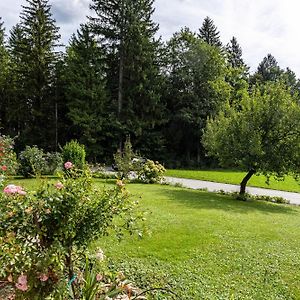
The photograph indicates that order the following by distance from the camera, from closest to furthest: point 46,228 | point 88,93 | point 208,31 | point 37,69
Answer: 1. point 46,228
2. point 88,93
3. point 37,69
4. point 208,31

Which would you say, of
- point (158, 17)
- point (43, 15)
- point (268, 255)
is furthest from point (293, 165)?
point (43, 15)

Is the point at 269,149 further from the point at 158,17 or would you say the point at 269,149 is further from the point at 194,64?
the point at 158,17

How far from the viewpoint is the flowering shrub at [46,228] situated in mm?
2406

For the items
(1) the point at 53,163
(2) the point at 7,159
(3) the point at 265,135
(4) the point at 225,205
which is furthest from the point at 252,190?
(2) the point at 7,159

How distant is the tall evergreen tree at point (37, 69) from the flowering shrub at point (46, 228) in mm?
24934

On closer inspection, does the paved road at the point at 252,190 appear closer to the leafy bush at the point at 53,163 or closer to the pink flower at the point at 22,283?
the leafy bush at the point at 53,163

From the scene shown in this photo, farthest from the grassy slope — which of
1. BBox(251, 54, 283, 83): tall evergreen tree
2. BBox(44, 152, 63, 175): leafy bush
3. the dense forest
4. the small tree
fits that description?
BBox(251, 54, 283, 83): tall evergreen tree

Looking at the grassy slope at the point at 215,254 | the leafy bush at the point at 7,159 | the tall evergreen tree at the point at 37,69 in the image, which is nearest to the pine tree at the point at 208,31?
the tall evergreen tree at the point at 37,69

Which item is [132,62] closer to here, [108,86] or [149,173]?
[108,86]

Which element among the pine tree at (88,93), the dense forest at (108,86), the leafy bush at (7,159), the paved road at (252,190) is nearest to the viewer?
the leafy bush at (7,159)

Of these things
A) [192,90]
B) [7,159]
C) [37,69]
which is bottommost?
[7,159]

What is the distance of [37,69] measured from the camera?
2603 cm

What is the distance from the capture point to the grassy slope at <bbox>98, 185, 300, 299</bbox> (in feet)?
13.8

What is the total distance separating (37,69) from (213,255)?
2451cm
